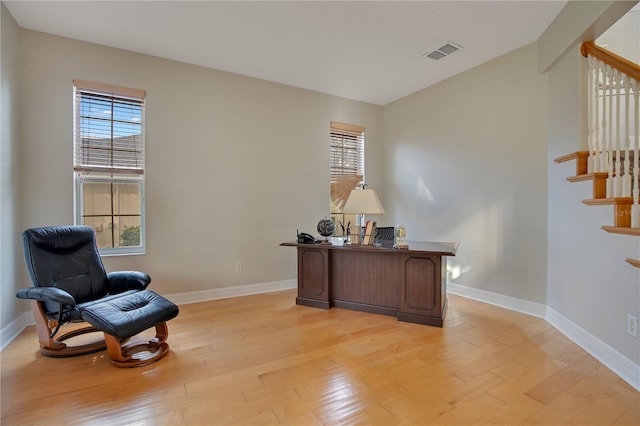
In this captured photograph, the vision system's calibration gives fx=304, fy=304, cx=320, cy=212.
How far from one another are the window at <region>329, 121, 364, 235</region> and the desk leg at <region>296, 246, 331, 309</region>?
3.95 feet

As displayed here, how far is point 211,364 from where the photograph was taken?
2240mm

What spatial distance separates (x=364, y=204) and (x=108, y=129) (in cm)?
291

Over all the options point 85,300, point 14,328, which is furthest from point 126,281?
point 14,328

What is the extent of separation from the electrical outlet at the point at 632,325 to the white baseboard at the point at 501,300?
43.2 inches

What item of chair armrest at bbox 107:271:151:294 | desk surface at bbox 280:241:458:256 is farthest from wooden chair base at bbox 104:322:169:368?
desk surface at bbox 280:241:458:256

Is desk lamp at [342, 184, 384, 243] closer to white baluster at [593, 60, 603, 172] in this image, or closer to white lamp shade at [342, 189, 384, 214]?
white lamp shade at [342, 189, 384, 214]

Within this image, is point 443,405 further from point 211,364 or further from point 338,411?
point 211,364

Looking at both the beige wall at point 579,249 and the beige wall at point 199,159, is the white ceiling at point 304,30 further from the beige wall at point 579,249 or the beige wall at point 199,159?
the beige wall at point 579,249

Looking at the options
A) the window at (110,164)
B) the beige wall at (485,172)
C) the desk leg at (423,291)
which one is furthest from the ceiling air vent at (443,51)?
the window at (110,164)

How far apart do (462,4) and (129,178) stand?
148 inches

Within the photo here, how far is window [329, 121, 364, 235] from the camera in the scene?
15.7 ft

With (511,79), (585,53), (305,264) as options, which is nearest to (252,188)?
(305,264)

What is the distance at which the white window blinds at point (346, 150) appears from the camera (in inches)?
189

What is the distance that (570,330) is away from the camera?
270 cm
